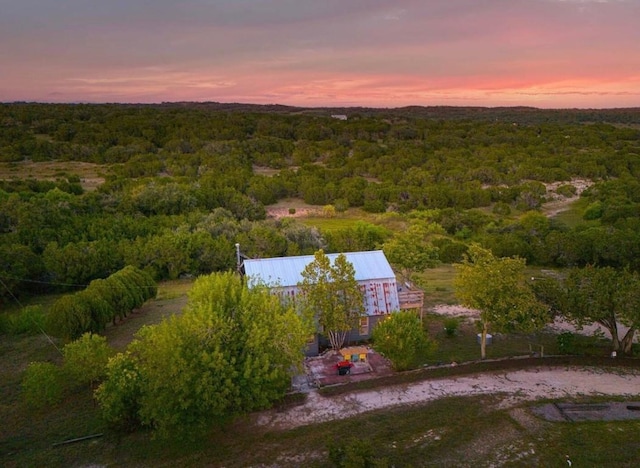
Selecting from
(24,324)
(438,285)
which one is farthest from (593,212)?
(24,324)

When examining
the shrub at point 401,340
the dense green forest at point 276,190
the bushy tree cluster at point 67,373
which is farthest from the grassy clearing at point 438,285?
the bushy tree cluster at point 67,373

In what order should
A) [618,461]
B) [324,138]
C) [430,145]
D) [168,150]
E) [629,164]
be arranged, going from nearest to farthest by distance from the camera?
[618,461] → [629,164] → [168,150] → [430,145] → [324,138]

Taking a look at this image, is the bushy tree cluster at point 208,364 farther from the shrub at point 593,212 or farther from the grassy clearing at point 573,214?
the shrub at point 593,212

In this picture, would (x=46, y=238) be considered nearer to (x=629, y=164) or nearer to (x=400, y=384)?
(x=400, y=384)

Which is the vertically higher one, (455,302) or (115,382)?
(115,382)

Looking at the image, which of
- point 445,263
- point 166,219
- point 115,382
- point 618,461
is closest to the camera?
point 618,461

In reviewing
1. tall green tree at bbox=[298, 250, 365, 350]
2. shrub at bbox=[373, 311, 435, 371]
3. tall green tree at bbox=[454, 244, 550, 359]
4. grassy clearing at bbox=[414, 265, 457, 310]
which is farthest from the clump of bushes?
tall green tree at bbox=[454, 244, 550, 359]

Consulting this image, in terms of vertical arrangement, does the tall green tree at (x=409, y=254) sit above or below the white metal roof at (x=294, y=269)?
below

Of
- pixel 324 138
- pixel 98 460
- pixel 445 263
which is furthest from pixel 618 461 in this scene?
pixel 324 138

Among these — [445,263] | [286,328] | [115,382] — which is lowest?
[445,263]
